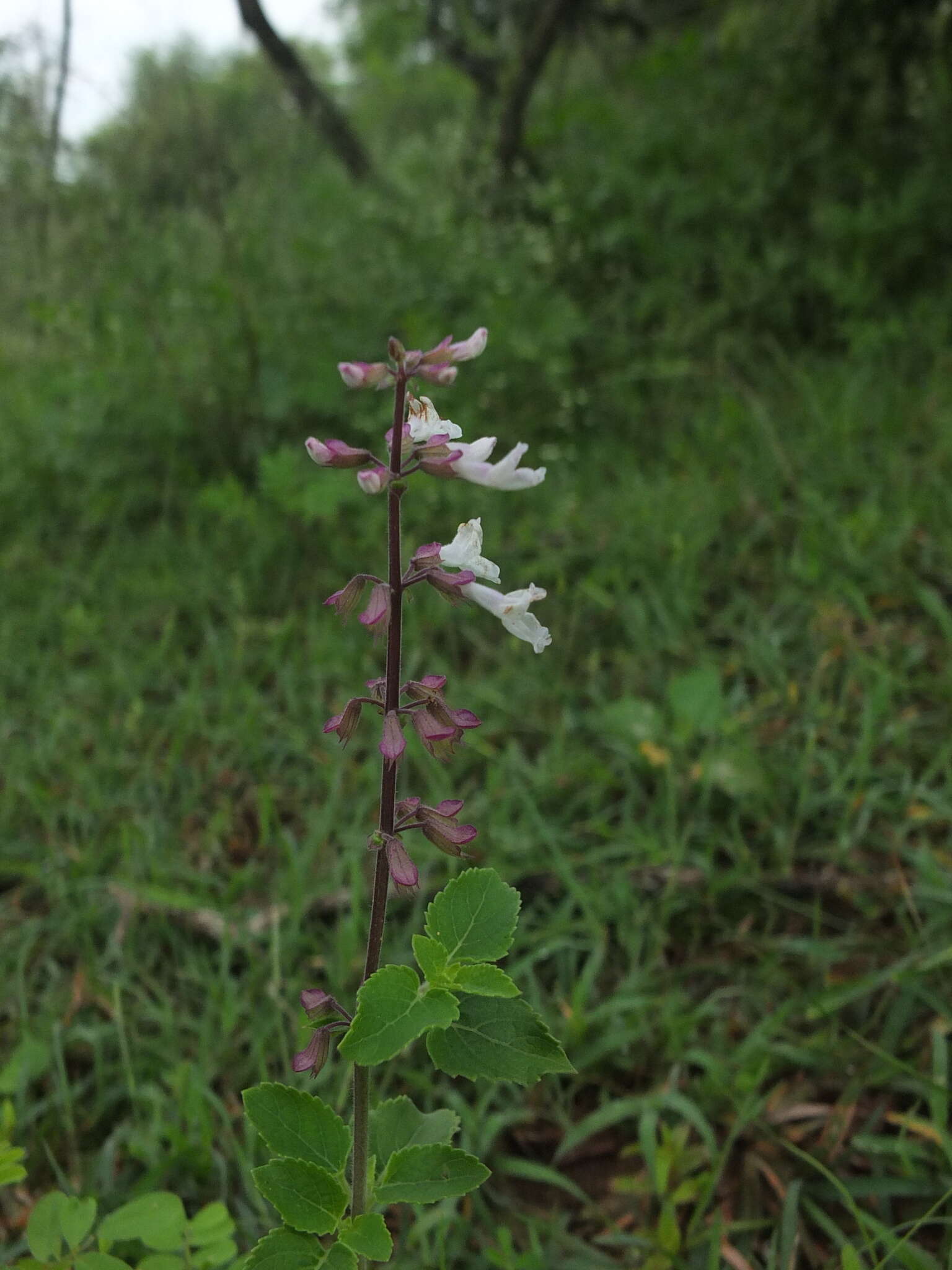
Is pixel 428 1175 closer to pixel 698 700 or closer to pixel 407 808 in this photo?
pixel 407 808

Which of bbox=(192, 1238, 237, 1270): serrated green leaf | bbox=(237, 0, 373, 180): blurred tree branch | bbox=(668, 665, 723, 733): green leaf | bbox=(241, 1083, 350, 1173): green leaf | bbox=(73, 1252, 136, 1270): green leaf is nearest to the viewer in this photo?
bbox=(241, 1083, 350, 1173): green leaf

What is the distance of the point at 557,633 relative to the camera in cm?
309

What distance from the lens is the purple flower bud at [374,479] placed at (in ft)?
3.59

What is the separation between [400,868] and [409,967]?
0.13m

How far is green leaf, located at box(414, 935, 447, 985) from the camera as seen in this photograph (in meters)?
1.13

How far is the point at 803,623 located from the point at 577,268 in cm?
281

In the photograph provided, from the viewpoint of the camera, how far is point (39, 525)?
4.01 m

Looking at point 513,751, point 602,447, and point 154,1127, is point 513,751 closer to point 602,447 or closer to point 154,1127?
point 154,1127

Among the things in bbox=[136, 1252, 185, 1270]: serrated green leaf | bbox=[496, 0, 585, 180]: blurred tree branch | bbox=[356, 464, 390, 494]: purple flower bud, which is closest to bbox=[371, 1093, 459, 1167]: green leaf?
bbox=[136, 1252, 185, 1270]: serrated green leaf

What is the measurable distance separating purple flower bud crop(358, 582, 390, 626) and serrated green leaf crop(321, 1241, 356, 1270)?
28.6 inches

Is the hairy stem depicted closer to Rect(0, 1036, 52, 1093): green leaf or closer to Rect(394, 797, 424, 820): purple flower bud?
Rect(394, 797, 424, 820): purple flower bud

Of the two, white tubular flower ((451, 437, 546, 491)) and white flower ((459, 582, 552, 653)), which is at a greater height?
white tubular flower ((451, 437, 546, 491))

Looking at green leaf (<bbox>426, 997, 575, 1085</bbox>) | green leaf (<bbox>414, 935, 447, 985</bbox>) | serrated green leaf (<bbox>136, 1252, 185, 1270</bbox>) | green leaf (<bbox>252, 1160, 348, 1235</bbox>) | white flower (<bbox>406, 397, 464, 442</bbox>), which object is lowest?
serrated green leaf (<bbox>136, 1252, 185, 1270</bbox>)

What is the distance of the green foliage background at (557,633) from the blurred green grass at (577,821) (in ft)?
0.05
